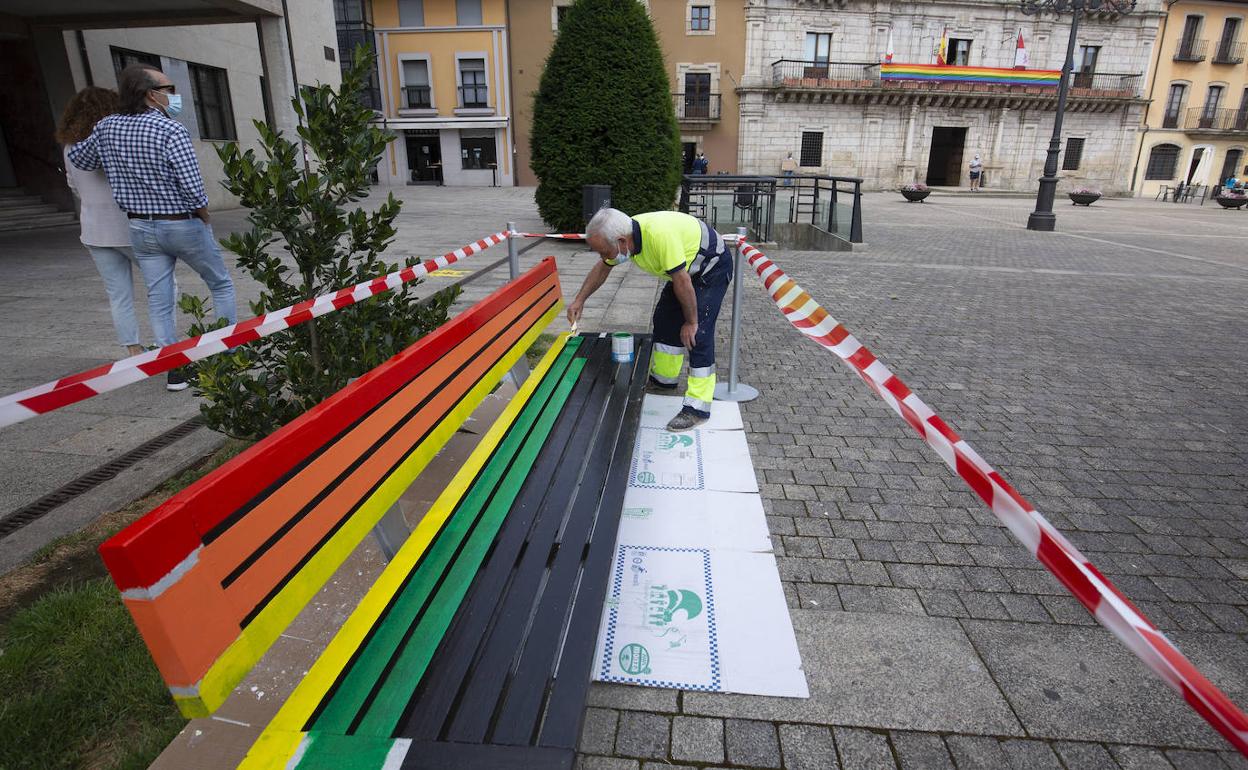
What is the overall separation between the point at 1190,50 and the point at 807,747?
50.9 metres

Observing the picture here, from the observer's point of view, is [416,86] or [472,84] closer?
[472,84]

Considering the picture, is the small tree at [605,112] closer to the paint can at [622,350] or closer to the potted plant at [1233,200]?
the paint can at [622,350]

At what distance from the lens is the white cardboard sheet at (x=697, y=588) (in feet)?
7.41

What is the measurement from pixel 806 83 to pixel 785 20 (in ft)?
10.8

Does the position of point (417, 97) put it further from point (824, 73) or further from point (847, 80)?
point (847, 80)

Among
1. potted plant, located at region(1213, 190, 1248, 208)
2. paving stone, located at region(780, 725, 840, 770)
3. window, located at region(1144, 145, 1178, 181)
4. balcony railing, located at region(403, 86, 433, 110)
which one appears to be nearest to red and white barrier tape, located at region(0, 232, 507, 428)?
paving stone, located at region(780, 725, 840, 770)

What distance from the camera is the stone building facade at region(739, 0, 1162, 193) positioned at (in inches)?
1363

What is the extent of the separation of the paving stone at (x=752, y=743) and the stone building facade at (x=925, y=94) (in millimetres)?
36534

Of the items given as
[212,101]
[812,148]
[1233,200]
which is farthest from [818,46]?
[212,101]

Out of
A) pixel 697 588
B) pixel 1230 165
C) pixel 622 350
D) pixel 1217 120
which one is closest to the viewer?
pixel 697 588

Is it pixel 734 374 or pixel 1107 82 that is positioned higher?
→ pixel 1107 82

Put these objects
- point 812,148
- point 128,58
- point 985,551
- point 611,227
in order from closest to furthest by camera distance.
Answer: point 985,551 → point 611,227 → point 128,58 → point 812,148

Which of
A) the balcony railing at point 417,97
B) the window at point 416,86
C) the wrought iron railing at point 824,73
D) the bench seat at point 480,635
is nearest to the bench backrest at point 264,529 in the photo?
the bench seat at point 480,635

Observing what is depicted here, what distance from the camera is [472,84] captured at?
3456cm
